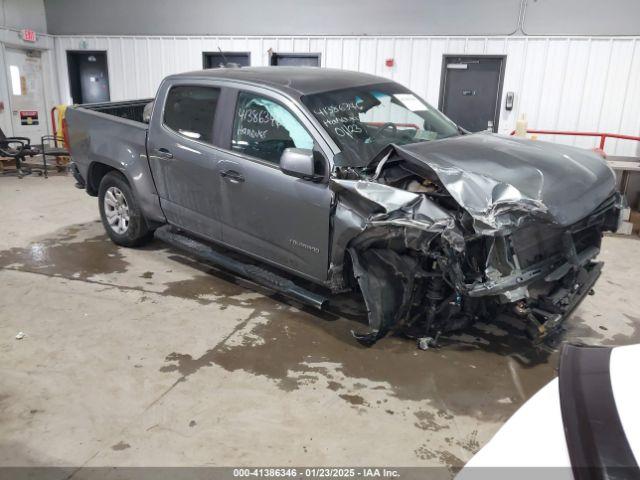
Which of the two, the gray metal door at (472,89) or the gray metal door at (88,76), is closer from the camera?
the gray metal door at (472,89)

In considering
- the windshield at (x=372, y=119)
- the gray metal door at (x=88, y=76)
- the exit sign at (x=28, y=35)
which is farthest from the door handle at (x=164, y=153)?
the exit sign at (x=28, y=35)

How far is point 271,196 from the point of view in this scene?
12.0 feet

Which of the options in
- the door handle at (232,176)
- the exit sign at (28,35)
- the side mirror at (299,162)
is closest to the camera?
the side mirror at (299,162)

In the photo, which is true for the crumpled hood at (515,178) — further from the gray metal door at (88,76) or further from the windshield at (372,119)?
the gray metal door at (88,76)

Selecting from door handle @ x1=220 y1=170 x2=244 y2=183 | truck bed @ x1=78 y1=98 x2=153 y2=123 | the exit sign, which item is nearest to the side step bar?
door handle @ x1=220 y1=170 x2=244 y2=183

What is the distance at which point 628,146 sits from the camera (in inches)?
327

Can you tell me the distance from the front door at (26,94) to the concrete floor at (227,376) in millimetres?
7619

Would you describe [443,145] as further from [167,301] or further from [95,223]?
[95,223]

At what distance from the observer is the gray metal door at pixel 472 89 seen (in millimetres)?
8703

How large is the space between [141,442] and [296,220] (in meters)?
1.69

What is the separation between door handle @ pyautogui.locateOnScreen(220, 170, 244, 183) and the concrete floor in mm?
1018

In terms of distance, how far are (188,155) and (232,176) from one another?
579mm

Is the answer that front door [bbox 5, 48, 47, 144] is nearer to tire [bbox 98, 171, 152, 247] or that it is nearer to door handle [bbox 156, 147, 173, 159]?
tire [bbox 98, 171, 152, 247]

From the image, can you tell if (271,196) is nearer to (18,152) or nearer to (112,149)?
(112,149)
